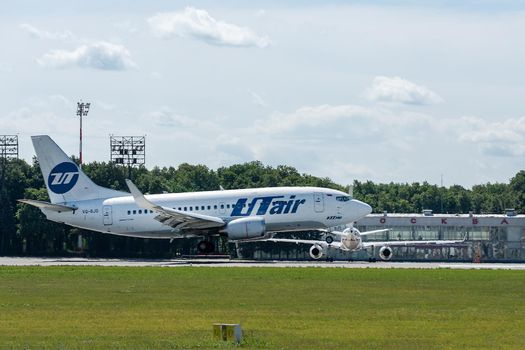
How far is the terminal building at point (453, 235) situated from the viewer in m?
106

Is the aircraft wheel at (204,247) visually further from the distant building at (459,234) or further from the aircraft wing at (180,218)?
the distant building at (459,234)

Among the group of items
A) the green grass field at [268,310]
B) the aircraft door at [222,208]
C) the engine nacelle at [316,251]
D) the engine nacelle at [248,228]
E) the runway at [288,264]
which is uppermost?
the aircraft door at [222,208]

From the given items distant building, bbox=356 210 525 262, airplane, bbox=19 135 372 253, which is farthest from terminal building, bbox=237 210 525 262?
airplane, bbox=19 135 372 253

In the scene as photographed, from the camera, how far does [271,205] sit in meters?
80.3

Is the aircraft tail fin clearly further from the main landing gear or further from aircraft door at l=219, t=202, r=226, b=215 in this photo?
aircraft door at l=219, t=202, r=226, b=215

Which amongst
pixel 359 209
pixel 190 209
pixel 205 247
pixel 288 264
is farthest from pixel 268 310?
pixel 205 247

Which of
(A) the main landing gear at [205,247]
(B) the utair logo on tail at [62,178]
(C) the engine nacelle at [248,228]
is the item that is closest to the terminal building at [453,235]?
(A) the main landing gear at [205,247]

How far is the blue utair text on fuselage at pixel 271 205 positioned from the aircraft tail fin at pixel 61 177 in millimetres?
10473

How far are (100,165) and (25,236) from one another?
11998mm

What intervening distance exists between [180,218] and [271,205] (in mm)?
6306

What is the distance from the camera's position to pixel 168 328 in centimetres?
3228

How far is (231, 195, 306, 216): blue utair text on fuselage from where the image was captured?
263 feet

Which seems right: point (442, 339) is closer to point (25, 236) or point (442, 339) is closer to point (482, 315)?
point (482, 315)

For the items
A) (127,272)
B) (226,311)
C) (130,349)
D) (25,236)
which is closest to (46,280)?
(127,272)
